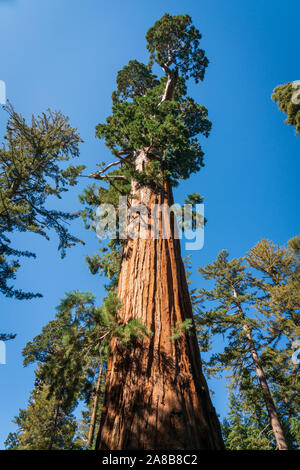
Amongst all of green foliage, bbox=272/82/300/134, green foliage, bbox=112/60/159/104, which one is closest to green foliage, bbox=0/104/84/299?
green foliage, bbox=112/60/159/104

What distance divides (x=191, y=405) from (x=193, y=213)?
3940 mm

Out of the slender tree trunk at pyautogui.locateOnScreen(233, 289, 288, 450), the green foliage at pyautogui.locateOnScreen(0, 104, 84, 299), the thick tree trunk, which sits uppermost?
the green foliage at pyautogui.locateOnScreen(0, 104, 84, 299)

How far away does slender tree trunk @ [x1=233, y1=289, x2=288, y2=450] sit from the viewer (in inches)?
370

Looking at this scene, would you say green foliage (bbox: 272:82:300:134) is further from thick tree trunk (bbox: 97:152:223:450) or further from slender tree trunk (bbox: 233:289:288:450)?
thick tree trunk (bbox: 97:152:223:450)

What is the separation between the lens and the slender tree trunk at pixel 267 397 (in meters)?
9.40

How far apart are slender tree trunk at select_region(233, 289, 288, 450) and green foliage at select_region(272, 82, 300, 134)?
33.4 ft

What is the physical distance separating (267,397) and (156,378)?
11181 mm

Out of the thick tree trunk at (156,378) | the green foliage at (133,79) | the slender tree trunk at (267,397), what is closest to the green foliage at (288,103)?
the green foliage at (133,79)

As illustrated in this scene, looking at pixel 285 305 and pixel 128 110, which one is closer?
pixel 128 110

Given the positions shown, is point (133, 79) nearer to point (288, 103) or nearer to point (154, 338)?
point (288, 103)
